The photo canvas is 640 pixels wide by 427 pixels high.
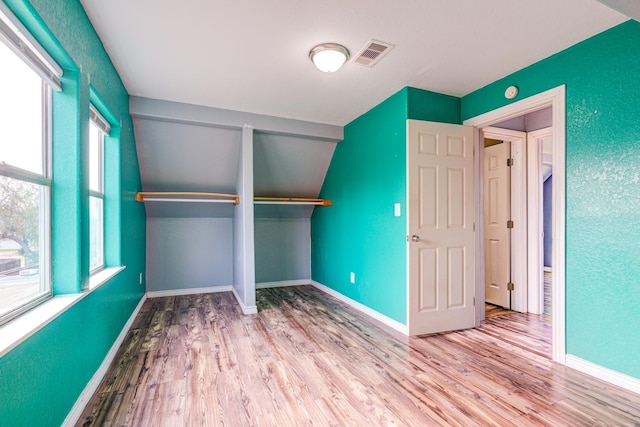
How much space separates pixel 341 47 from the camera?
220 centimetres

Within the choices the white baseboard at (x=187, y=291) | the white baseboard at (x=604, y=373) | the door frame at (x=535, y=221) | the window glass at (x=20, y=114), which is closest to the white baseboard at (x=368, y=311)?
the white baseboard at (x=604, y=373)

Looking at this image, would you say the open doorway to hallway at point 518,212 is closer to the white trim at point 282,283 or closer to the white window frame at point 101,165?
the white trim at point 282,283

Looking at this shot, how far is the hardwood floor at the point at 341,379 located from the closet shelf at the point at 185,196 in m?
1.40

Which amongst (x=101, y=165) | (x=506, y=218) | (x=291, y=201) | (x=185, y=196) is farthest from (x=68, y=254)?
(x=506, y=218)

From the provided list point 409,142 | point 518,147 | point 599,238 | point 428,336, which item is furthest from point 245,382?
point 518,147

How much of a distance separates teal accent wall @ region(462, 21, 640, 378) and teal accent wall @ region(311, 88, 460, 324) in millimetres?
1159

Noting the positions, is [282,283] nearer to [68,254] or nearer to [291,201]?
[291,201]

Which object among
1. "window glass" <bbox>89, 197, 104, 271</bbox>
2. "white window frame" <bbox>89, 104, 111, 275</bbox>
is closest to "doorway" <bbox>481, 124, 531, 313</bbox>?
"white window frame" <bbox>89, 104, 111, 275</bbox>

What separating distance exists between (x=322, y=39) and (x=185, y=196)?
116 inches

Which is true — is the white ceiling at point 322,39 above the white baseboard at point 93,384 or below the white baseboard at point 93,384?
above

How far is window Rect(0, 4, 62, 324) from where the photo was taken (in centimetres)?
125

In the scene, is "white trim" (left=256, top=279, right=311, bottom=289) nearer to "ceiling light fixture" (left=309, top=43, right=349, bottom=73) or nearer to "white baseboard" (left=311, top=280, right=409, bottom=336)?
"white baseboard" (left=311, top=280, right=409, bottom=336)

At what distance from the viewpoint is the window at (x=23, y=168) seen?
125 centimetres

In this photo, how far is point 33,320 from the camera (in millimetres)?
1270
